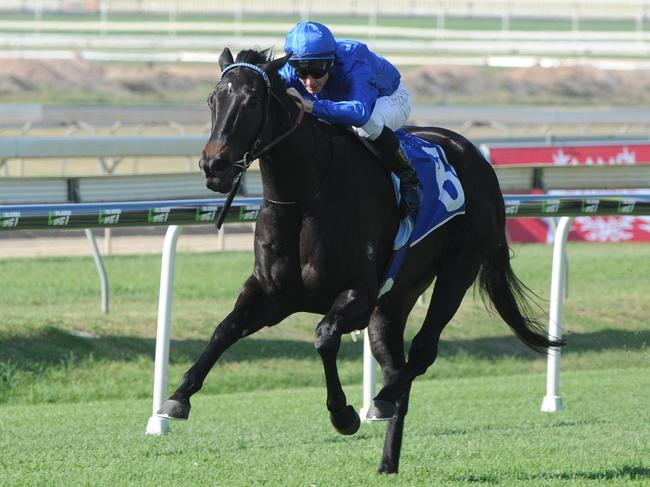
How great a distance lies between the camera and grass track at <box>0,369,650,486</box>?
573cm

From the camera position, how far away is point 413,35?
4394cm

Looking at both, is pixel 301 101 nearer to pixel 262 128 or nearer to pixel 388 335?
pixel 262 128

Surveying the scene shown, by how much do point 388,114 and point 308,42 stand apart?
2.09 ft

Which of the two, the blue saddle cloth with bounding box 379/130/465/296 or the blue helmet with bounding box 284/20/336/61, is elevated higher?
the blue helmet with bounding box 284/20/336/61

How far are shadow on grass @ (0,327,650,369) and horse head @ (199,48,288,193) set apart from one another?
14.5ft

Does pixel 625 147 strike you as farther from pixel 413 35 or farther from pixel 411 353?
pixel 413 35

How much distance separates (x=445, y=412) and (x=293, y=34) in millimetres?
3338

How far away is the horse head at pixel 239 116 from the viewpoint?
15.7 feet

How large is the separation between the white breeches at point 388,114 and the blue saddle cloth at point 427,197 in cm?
A: 16

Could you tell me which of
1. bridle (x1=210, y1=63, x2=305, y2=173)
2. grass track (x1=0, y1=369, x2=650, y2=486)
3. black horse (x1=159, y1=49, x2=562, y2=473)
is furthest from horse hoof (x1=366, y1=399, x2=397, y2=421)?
bridle (x1=210, y1=63, x2=305, y2=173)

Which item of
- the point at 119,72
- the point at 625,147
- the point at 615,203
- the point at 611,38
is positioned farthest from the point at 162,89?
the point at 615,203

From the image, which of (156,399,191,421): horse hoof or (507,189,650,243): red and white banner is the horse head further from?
(507,189,650,243): red and white banner

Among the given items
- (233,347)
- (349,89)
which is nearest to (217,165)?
(349,89)

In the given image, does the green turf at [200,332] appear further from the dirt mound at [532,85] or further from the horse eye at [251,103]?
the dirt mound at [532,85]
